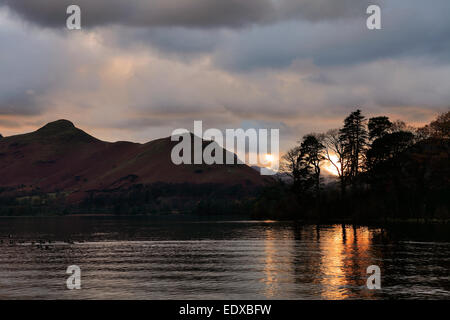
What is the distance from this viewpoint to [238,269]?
54.6m

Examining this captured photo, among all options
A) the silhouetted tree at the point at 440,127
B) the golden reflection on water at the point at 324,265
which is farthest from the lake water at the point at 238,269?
the silhouetted tree at the point at 440,127

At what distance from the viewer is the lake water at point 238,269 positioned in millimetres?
40781

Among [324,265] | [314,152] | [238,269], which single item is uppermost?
[314,152]

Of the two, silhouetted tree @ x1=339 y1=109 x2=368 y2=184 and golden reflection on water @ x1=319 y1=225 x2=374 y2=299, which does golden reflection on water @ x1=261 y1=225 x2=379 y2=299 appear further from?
silhouetted tree @ x1=339 y1=109 x2=368 y2=184

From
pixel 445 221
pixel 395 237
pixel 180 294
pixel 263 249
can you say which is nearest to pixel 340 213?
pixel 445 221

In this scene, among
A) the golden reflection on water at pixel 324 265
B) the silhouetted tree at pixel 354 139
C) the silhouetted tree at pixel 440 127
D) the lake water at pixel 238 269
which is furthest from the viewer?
the silhouetted tree at pixel 354 139

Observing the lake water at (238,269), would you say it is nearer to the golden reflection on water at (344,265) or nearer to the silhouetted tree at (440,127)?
the golden reflection on water at (344,265)

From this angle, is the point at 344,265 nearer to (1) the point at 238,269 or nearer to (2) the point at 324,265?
(2) the point at 324,265

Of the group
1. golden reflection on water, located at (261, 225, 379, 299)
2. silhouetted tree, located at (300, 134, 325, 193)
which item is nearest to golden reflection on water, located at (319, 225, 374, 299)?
golden reflection on water, located at (261, 225, 379, 299)

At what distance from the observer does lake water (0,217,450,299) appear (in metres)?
40.8

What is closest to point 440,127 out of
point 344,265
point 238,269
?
point 344,265

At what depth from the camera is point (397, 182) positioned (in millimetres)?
128625
